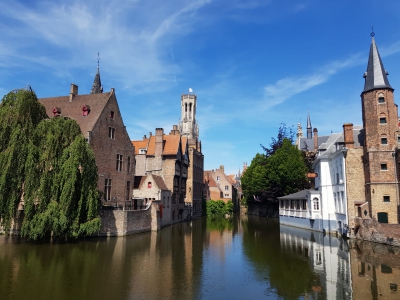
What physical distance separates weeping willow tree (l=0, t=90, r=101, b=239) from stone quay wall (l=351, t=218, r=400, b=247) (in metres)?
22.1

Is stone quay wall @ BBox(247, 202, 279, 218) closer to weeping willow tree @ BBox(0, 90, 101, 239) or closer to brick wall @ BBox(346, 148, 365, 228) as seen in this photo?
brick wall @ BBox(346, 148, 365, 228)

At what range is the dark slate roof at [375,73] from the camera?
28953 mm

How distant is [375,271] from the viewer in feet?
53.9

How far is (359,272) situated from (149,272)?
35.7 feet

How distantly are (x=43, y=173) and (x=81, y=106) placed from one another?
1313cm

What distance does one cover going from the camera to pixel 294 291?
13211 millimetres

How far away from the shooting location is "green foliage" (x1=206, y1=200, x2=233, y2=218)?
66500 mm

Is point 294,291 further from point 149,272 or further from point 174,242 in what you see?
point 174,242

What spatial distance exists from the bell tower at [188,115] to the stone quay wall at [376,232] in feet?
270

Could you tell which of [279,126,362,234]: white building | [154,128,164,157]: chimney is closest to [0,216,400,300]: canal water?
[279,126,362,234]: white building

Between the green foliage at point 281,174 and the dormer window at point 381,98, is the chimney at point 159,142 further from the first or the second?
the dormer window at point 381,98

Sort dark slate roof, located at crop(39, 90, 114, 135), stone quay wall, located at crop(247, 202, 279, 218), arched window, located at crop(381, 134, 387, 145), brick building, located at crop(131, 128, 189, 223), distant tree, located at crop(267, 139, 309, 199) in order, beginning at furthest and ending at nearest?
stone quay wall, located at crop(247, 202, 279, 218) → distant tree, located at crop(267, 139, 309, 199) → brick building, located at crop(131, 128, 189, 223) → dark slate roof, located at crop(39, 90, 114, 135) → arched window, located at crop(381, 134, 387, 145)

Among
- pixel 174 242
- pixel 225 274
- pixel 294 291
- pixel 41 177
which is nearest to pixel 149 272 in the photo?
pixel 225 274

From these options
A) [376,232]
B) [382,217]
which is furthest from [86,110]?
[382,217]
